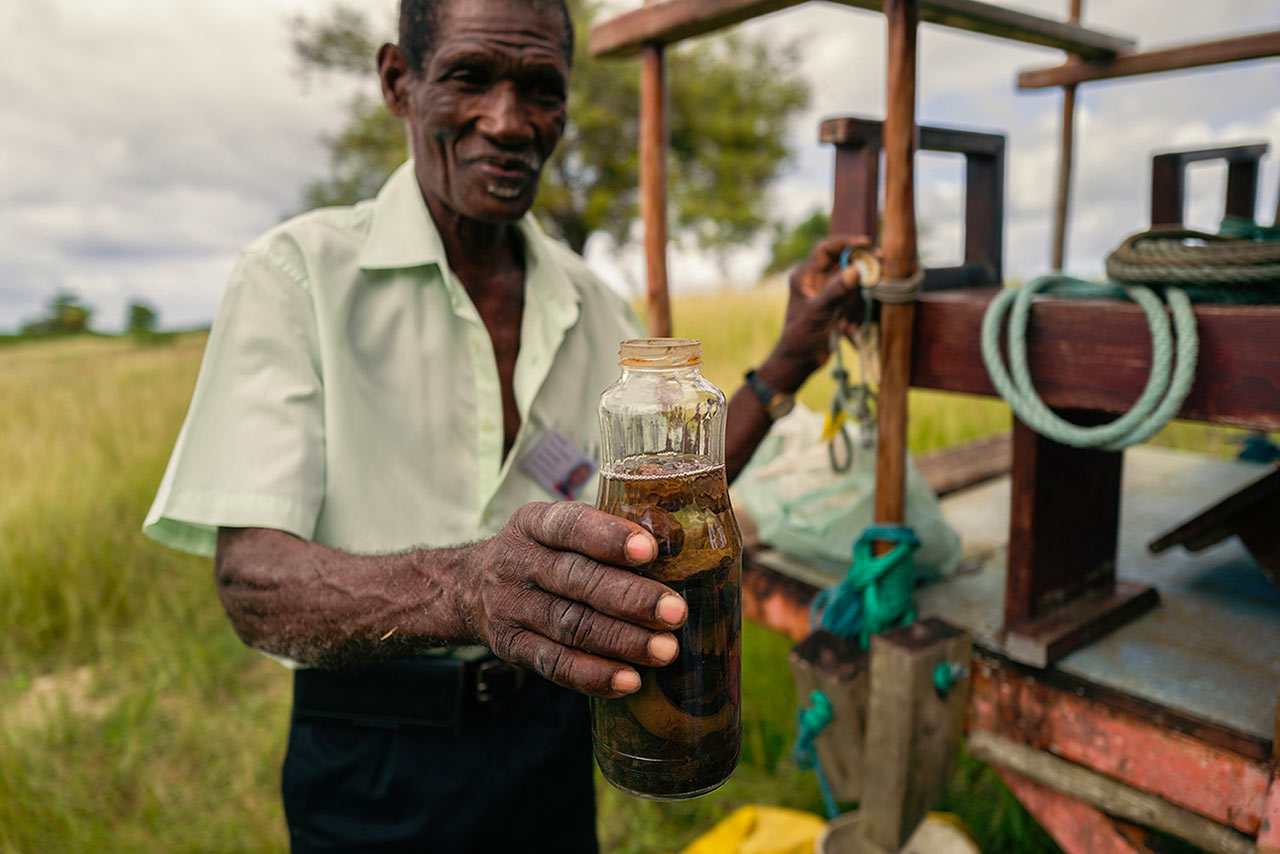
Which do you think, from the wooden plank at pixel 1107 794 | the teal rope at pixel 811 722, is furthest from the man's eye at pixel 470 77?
the wooden plank at pixel 1107 794

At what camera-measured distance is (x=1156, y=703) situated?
1.58 m

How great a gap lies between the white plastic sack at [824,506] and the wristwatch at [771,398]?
11.5 inches

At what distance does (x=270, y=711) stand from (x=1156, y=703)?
3.44m

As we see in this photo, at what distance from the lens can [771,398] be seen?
1851 millimetres

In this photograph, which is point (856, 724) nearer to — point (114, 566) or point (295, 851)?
point (295, 851)

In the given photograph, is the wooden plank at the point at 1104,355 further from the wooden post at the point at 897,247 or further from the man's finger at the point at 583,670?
the man's finger at the point at 583,670

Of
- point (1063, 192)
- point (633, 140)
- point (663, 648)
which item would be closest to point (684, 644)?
point (663, 648)

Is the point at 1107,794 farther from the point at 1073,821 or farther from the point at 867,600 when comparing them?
the point at 867,600

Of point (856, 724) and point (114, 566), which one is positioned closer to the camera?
point (856, 724)

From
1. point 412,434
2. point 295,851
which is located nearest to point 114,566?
point 295,851

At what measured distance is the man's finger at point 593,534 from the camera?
83 cm

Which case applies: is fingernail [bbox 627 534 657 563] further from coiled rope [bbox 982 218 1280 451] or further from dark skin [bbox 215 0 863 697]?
coiled rope [bbox 982 218 1280 451]

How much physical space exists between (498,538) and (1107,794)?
4.42 ft

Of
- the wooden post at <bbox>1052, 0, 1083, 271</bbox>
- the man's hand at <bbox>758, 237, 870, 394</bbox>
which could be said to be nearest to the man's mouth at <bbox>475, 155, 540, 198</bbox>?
the man's hand at <bbox>758, 237, 870, 394</bbox>
